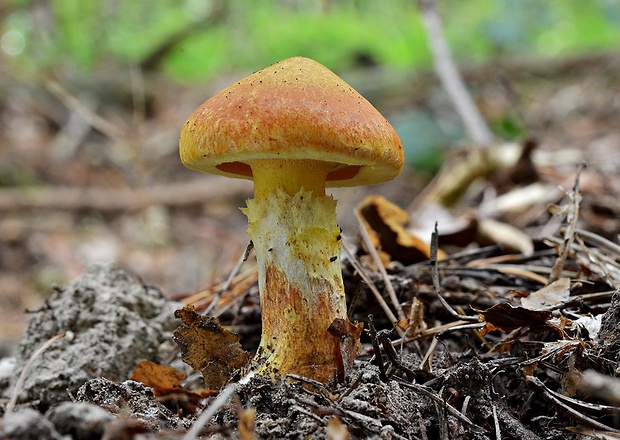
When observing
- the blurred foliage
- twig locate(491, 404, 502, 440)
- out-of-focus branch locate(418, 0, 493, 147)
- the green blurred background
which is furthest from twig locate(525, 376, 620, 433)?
the blurred foliage

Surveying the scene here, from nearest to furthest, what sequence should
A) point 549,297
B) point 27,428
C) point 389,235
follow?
point 27,428, point 549,297, point 389,235

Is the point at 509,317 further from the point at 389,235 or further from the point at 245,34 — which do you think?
the point at 245,34

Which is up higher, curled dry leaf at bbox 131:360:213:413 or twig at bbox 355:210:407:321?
twig at bbox 355:210:407:321

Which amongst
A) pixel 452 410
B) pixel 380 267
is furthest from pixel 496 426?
pixel 380 267

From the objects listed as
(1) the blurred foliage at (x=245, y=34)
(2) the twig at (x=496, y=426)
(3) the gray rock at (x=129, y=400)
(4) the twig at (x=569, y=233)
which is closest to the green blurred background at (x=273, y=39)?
(1) the blurred foliage at (x=245, y=34)

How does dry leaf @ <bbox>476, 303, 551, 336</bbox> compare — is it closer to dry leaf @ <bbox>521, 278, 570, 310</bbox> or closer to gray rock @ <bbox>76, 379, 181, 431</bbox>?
dry leaf @ <bbox>521, 278, 570, 310</bbox>

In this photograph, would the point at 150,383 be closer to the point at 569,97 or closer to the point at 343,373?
the point at 343,373

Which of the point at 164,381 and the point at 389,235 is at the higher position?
the point at 389,235

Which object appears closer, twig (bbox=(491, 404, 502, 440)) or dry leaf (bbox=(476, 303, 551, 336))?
Result: twig (bbox=(491, 404, 502, 440))

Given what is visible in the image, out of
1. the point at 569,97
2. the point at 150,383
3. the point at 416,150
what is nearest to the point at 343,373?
the point at 150,383
